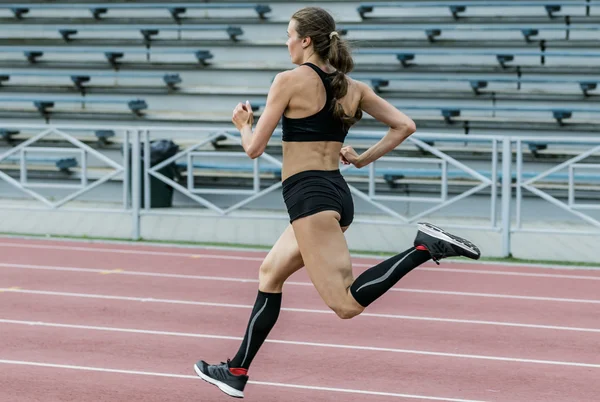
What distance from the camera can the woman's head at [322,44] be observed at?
4914 millimetres

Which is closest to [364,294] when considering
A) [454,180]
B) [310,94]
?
[310,94]

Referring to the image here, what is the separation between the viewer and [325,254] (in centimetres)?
493

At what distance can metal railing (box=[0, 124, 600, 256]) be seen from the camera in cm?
1191

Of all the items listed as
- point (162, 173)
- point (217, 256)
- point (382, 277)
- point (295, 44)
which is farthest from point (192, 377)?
point (162, 173)

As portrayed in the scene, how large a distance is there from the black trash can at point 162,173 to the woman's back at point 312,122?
8.52 metres

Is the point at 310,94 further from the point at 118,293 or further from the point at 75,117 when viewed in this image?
the point at 75,117

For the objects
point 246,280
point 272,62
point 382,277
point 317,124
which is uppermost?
point 272,62

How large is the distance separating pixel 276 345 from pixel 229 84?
12089mm

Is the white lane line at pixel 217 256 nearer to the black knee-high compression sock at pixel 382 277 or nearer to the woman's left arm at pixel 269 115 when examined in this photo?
the black knee-high compression sock at pixel 382 277

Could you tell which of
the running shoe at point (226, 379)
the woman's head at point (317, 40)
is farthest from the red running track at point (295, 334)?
the woman's head at point (317, 40)

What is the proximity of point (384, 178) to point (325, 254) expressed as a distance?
1084 cm

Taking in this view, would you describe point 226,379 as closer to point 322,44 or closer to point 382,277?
point 382,277

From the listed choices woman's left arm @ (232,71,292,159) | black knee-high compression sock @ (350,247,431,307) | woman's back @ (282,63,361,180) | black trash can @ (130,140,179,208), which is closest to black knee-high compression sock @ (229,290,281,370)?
black knee-high compression sock @ (350,247,431,307)

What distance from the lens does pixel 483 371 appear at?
6438 millimetres
